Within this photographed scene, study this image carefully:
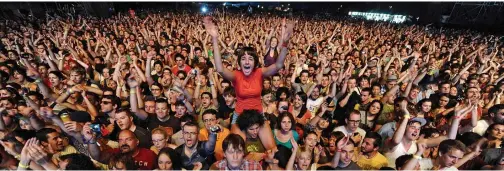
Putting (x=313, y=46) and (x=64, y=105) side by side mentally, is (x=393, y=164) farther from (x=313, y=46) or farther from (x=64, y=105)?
(x=313, y=46)

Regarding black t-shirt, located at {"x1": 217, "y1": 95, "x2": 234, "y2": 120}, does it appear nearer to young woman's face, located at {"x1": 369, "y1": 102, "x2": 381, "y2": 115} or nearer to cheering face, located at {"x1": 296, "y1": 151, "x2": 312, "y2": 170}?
cheering face, located at {"x1": 296, "y1": 151, "x2": 312, "y2": 170}

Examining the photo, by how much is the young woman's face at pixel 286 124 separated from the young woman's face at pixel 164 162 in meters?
1.30

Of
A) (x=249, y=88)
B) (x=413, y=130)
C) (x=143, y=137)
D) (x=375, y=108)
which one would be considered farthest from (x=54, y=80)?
(x=413, y=130)

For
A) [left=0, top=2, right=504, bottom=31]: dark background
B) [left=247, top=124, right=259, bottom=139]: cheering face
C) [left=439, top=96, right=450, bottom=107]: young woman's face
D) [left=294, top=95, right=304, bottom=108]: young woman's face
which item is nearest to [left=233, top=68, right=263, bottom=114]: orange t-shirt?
[left=247, top=124, right=259, bottom=139]: cheering face

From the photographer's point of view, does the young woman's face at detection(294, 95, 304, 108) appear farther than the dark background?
No

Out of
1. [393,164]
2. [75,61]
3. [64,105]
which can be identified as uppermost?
[75,61]

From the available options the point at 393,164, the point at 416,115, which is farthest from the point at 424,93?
the point at 393,164

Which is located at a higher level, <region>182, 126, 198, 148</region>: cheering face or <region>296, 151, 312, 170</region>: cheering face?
<region>182, 126, 198, 148</region>: cheering face

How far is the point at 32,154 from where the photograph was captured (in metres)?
2.36

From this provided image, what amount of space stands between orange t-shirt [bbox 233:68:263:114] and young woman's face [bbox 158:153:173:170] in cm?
99

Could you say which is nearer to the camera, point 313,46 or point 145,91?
point 145,91

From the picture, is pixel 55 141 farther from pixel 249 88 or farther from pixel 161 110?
pixel 249 88

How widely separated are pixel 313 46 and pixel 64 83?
7.05 meters

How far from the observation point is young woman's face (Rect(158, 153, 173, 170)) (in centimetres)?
278
